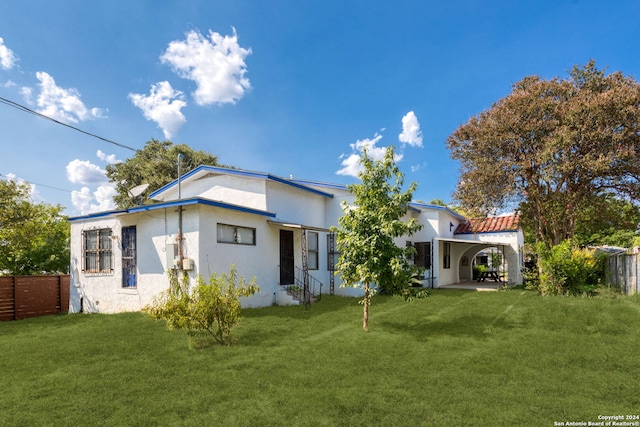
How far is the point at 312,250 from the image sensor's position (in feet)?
47.8

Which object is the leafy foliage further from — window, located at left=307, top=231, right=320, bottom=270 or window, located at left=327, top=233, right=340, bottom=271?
window, located at left=327, top=233, right=340, bottom=271

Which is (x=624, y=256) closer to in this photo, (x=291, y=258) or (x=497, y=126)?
(x=497, y=126)

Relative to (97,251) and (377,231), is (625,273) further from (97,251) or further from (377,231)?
(97,251)

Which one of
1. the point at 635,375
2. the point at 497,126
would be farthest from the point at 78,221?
the point at 497,126

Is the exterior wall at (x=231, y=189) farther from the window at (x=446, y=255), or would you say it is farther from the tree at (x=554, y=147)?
the window at (x=446, y=255)

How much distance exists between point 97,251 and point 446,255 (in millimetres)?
17278

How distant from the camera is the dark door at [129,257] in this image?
11.6m

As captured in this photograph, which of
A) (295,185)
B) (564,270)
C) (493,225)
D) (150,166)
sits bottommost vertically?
(564,270)

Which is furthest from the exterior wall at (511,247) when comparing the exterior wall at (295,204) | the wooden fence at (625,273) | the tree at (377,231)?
the tree at (377,231)

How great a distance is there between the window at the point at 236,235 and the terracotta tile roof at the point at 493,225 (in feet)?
42.6

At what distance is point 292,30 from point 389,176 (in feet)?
30.2

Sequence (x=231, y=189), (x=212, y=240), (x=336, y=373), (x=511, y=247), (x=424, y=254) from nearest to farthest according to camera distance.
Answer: (x=336, y=373) < (x=212, y=240) < (x=231, y=189) < (x=424, y=254) < (x=511, y=247)

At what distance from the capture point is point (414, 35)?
13695 millimetres

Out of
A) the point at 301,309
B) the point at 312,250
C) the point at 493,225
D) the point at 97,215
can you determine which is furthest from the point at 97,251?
the point at 493,225
